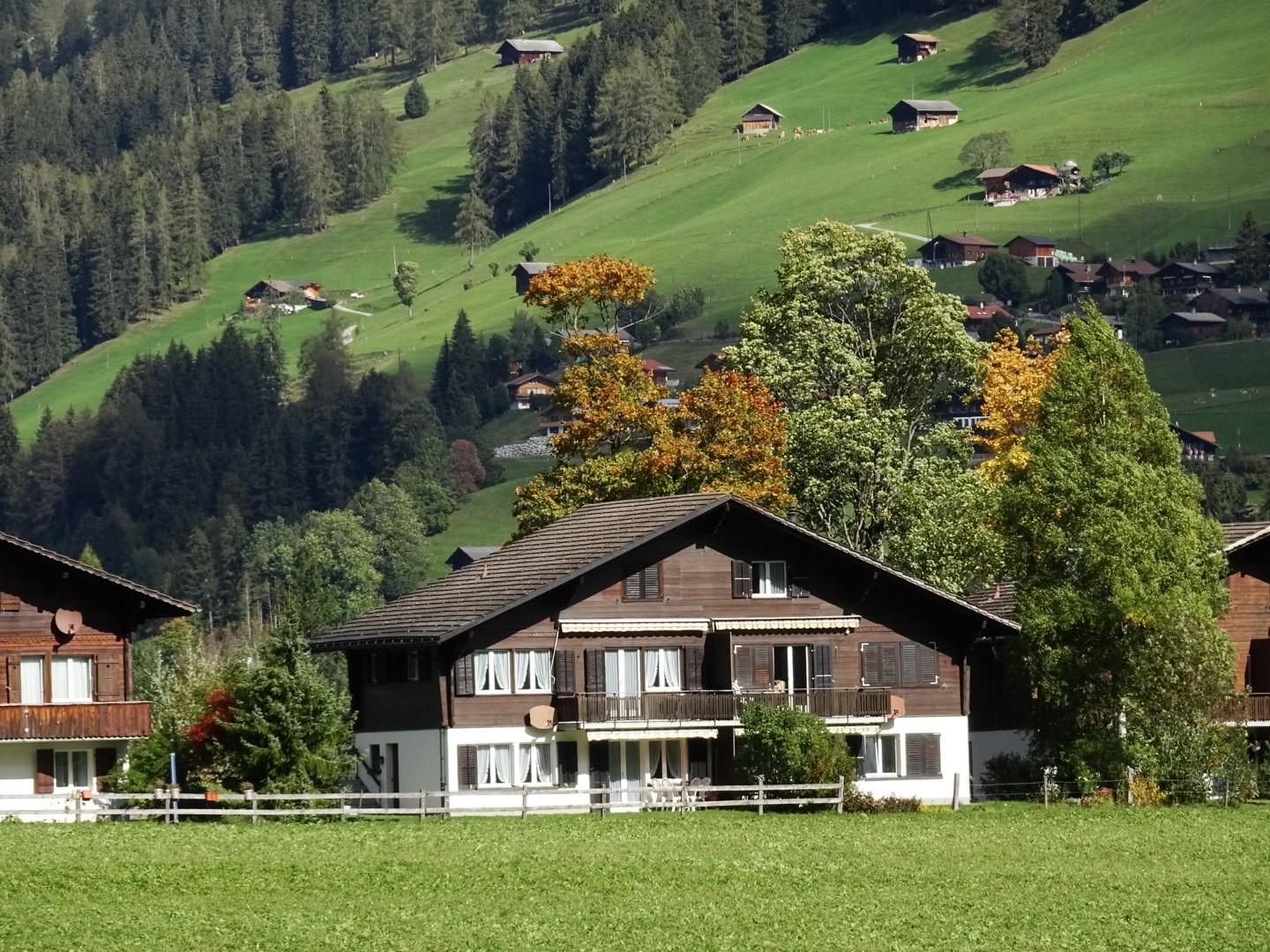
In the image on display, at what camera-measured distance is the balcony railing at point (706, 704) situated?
67.4 m

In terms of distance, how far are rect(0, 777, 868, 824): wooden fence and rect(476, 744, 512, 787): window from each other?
23.8 inches

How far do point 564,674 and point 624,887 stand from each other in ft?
84.2

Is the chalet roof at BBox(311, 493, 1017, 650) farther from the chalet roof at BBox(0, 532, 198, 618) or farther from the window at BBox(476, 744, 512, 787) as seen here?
the chalet roof at BBox(0, 532, 198, 618)

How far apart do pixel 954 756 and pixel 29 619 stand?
2538 cm

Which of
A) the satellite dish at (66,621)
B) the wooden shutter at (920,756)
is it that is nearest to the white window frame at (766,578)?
the wooden shutter at (920,756)

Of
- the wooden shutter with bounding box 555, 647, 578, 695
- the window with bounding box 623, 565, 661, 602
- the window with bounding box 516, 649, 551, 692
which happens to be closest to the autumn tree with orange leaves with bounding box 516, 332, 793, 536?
the window with bounding box 623, 565, 661, 602

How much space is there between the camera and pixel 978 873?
150 feet

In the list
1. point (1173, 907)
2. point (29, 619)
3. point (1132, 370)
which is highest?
point (1132, 370)

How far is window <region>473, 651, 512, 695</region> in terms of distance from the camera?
6738 cm

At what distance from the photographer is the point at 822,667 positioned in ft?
232

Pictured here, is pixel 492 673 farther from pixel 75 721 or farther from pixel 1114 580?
pixel 1114 580

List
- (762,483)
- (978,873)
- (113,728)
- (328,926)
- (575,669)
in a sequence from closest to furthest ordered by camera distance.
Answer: (328,926), (978,873), (113,728), (575,669), (762,483)

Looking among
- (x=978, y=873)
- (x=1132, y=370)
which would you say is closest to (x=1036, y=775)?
(x=1132, y=370)

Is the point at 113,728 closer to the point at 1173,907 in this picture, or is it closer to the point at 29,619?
the point at 29,619
